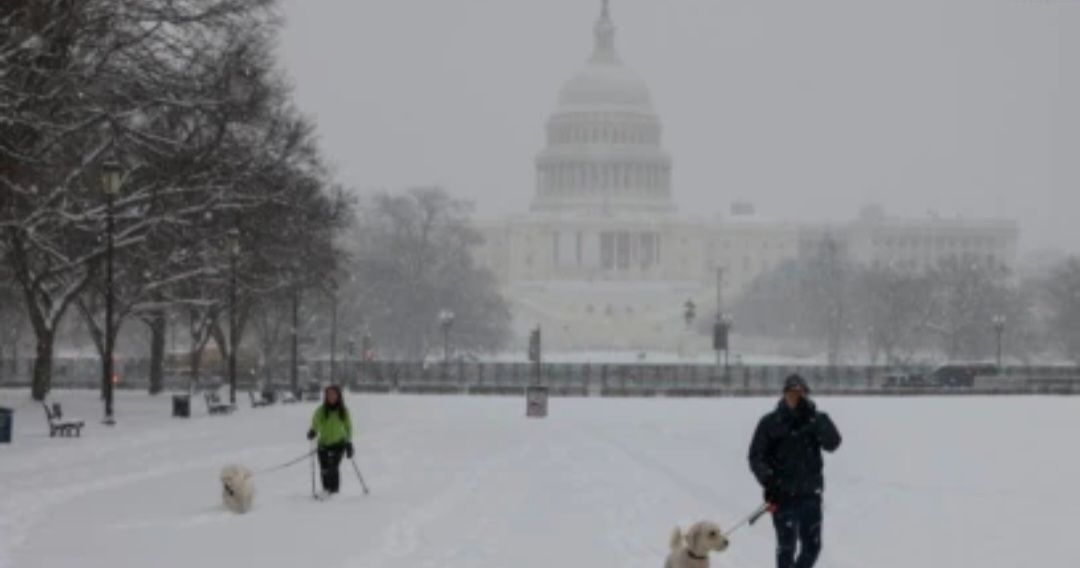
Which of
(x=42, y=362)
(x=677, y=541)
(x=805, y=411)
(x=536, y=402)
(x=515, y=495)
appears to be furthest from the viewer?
(x=536, y=402)

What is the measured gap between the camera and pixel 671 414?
47594mm

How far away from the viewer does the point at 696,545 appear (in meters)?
13.9

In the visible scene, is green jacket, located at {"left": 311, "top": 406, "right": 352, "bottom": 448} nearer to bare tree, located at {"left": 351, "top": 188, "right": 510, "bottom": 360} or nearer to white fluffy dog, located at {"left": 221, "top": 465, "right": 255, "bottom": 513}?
white fluffy dog, located at {"left": 221, "top": 465, "right": 255, "bottom": 513}

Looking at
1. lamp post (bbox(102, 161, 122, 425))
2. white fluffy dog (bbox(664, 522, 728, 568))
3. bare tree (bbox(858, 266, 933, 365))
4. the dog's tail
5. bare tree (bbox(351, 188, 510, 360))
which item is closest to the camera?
white fluffy dog (bbox(664, 522, 728, 568))

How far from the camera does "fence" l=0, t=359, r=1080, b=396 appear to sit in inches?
2621

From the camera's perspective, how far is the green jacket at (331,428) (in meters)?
23.2

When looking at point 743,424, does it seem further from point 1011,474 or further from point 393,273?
point 393,273

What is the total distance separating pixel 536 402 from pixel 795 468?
3016cm

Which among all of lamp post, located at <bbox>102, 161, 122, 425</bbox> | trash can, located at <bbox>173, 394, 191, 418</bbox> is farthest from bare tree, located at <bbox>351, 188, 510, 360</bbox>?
lamp post, located at <bbox>102, 161, 122, 425</bbox>

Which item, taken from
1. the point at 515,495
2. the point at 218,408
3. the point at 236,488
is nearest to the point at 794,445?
the point at 236,488

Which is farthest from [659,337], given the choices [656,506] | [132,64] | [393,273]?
[656,506]

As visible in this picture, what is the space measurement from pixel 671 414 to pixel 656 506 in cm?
2546

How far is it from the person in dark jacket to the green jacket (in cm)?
892

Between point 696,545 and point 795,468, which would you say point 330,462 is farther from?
point 696,545
